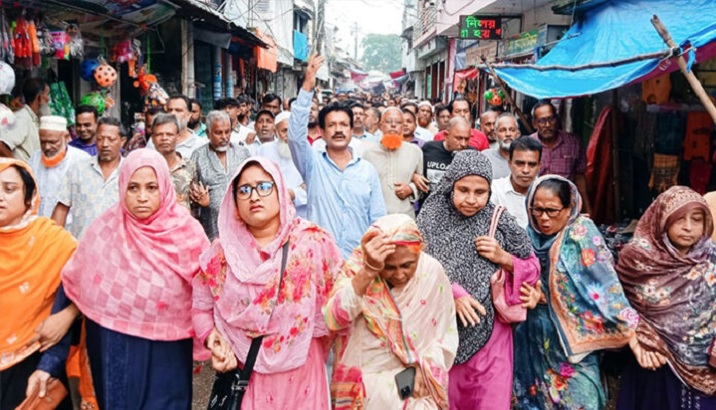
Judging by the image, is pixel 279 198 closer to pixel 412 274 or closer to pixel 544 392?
pixel 412 274

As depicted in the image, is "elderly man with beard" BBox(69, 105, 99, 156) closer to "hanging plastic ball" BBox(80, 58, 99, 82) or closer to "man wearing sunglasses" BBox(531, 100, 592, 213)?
"hanging plastic ball" BBox(80, 58, 99, 82)

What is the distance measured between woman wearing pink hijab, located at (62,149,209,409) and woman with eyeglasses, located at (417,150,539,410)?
123 centimetres

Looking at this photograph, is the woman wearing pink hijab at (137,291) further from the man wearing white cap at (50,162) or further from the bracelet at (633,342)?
the bracelet at (633,342)

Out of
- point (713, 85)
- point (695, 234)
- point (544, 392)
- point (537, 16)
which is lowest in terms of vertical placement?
point (544, 392)

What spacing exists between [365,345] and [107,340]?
3.76 ft

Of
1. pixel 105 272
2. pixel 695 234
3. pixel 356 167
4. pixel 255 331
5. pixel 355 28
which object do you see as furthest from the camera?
pixel 355 28

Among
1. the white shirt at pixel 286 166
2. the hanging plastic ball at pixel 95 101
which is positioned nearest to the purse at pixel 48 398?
the white shirt at pixel 286 166

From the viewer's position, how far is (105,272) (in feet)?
8.77

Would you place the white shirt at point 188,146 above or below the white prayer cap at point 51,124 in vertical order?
below

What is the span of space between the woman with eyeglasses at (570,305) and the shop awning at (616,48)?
1571mm

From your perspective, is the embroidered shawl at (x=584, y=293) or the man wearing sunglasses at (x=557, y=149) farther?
the man wearing sunglasses at (x=557, y=149)

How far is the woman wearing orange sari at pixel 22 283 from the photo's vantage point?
266 cm

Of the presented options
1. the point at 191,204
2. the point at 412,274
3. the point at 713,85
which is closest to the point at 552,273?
the point at 412,274

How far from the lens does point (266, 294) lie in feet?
7.99
